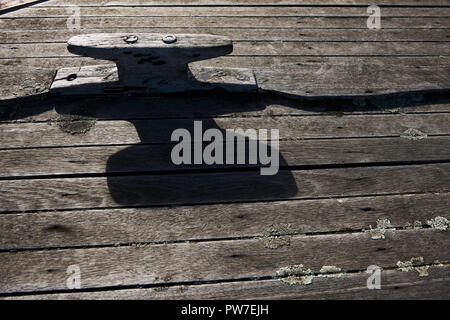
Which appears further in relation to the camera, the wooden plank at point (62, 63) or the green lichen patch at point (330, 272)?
the wooden plank at point (62, 63)

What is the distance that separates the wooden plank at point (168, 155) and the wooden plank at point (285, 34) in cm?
151

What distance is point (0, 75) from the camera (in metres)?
3.09

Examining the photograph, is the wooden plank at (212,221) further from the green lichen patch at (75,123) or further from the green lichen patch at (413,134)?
the green lichen patch at (75,123)

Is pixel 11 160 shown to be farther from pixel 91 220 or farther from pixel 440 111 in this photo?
pixel 440 111

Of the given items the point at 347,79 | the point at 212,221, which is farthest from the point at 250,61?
the point at 212,221

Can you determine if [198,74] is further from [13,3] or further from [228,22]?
[13,3]

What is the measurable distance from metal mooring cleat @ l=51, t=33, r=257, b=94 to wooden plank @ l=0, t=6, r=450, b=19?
4.36 ft

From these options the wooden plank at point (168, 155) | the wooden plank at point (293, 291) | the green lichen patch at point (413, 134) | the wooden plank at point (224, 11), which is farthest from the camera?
the wooden plank at point (224, 11)

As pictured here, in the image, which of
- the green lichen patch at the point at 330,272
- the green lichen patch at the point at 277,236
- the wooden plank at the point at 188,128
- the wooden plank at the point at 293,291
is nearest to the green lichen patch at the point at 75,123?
the wooden plank at the point at 188,128

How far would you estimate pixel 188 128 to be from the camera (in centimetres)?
274

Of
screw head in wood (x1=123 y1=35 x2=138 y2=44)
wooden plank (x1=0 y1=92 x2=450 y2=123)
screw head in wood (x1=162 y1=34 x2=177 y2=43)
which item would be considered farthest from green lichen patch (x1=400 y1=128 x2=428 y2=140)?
screw head in wood (x1=123 y1=35 x2=138 y2=44)

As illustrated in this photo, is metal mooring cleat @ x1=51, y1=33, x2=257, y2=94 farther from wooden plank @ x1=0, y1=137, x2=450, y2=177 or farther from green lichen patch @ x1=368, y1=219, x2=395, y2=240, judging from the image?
green lichen patch @ x1=368, y1=219, x2=395, y2=240

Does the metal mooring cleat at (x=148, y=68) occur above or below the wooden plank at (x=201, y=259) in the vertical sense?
above

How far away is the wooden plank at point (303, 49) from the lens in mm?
3461
